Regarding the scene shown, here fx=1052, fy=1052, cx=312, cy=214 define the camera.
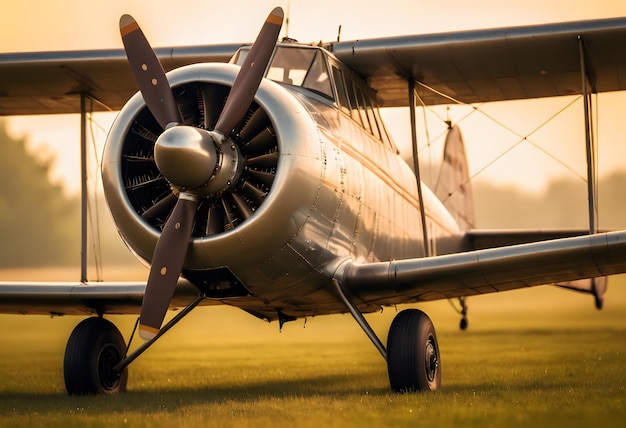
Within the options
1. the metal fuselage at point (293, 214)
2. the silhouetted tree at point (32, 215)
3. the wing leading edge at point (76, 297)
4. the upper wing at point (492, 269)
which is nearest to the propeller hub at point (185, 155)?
the metal fuselage at point (293, 214)

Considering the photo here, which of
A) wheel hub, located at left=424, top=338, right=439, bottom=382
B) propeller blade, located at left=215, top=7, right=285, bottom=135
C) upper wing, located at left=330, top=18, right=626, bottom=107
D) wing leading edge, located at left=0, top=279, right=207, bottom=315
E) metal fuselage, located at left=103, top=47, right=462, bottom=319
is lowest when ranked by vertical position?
wheel hub, located at left=424, top=338, right=439, bottom=382

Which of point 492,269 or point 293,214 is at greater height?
point 293,214

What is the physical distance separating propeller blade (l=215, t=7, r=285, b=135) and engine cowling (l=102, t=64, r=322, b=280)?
173mm

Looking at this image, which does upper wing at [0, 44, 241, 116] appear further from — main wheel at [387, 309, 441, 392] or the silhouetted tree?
the silhouetted tree

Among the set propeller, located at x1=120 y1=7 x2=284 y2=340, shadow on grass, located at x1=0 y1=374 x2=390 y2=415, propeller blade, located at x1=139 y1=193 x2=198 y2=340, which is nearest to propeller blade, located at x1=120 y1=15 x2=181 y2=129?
propeller, located at x1=120 y1=7 x2=284 y2=340

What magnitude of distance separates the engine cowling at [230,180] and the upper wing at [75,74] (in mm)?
3941

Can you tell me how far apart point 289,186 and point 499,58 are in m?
4.99

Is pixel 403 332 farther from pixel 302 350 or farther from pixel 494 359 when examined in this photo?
pixel 302 350

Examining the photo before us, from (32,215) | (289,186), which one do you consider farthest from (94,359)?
(32,215)

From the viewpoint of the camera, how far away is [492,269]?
10.2 meters

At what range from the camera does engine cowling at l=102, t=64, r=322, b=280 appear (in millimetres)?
8945

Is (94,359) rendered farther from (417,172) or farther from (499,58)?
(499,58)

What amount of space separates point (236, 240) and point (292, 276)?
3.17ft

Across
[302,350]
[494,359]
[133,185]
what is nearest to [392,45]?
[133,185]
